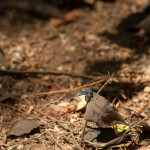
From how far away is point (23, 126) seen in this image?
1.40 meters

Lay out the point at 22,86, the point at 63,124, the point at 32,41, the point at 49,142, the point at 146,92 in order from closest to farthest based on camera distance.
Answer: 1. the point at 49,142
2. the point at 63,124
3. the point at 146,92
4. the point at 22,86
5. the point at 32,41

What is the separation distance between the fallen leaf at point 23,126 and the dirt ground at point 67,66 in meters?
0.04

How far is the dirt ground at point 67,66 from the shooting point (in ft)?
4.63

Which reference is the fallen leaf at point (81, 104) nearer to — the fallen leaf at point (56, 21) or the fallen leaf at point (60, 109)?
the fallen leaf at point (60, 109)

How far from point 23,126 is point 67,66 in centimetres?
90

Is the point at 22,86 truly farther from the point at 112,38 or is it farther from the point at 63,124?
the point at 112,38

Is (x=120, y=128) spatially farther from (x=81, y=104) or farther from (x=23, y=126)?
(x=23, y=126)

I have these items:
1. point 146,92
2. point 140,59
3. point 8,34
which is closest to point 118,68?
point 140,59

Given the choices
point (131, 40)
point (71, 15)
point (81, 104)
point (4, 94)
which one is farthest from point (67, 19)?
point (81, 104)

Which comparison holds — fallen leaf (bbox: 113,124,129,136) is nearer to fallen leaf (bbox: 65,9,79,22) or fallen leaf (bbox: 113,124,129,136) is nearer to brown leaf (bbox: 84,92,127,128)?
brown leaf (bbox: 84,92,127,128)

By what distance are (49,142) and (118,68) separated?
1056mm

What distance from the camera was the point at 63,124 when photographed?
142 centimetres

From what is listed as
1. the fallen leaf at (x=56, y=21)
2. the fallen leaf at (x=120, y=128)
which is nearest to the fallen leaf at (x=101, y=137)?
the fallen leaf at (x=120, y=128)

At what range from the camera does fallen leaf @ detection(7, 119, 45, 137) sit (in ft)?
4.41
